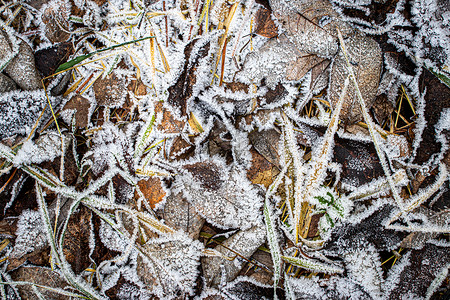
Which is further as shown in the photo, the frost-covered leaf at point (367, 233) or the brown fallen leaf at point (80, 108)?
the brown fallen leaf at point (80, 108)

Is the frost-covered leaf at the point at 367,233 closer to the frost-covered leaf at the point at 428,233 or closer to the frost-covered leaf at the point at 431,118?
the frost-covered leaf at the point at 428,233

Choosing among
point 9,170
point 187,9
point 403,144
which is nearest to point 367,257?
point 403,144

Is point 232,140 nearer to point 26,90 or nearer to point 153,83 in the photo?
point 153,83

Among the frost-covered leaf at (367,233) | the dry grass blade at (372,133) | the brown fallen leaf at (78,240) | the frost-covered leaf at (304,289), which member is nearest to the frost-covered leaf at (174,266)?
the brown fallen leaf at (78,240)

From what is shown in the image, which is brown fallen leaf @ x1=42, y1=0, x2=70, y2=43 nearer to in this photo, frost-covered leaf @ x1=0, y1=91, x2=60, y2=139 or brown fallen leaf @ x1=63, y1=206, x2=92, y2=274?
frost-covered leaf @ x1=0, y1=91, x2=60, y2=139

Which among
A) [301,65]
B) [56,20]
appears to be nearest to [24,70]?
[56,20]

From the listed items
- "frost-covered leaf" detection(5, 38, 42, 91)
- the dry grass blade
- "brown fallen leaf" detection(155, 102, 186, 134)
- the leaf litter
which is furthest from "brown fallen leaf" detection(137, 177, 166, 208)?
the dry grass blade
